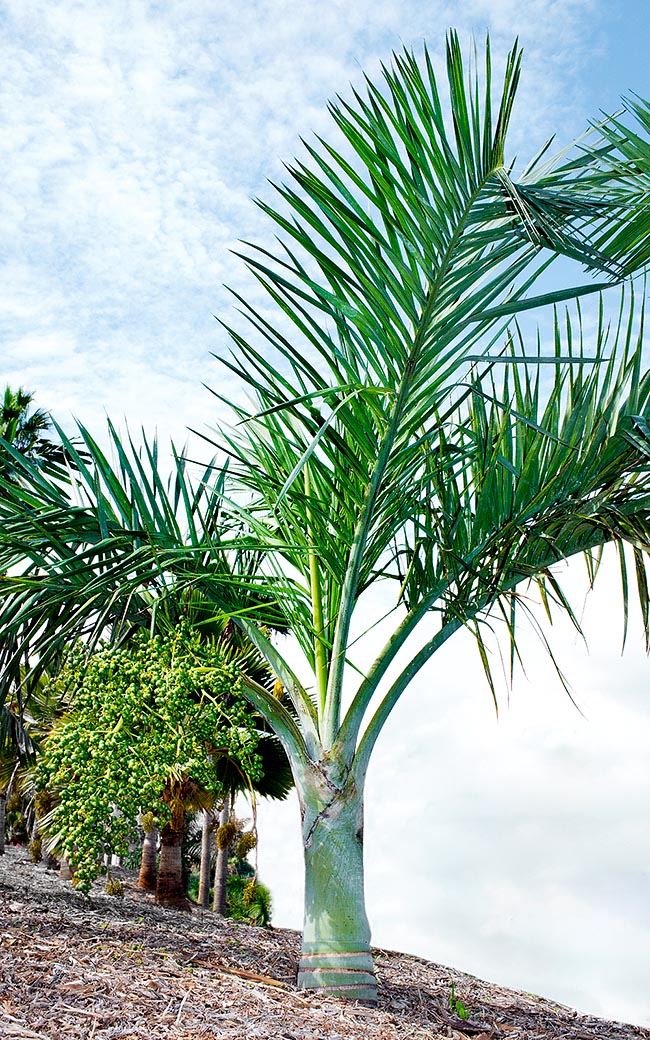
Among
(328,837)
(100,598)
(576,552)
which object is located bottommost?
(328,837)

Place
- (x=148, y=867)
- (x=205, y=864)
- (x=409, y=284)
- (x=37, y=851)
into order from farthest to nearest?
(x=37, y=851) < (x=205, y=864) < (x=148, y=867) < (x=409, y=284)

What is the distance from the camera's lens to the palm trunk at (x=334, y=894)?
14.5 feet

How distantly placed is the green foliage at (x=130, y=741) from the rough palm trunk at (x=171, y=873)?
14.5 ft

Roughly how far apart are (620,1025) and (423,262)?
5121 millimetres

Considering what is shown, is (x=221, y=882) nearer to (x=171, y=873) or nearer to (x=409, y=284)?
(x=171, y=873)

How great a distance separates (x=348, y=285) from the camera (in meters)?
3.96

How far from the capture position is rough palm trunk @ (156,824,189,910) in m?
8.79

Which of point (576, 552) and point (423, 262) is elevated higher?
point (423, 262)

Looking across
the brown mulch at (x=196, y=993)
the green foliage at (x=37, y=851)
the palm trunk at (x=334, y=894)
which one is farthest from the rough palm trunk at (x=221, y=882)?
the palm trunk at (x=334, y=894)

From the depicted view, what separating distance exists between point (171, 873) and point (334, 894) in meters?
5.01

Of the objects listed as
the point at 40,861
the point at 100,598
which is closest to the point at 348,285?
the point at 100,598

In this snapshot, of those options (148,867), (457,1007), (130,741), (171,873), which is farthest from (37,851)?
(130,741)

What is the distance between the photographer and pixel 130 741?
4.48 meters

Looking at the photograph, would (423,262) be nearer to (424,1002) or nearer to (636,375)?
(636,375)
